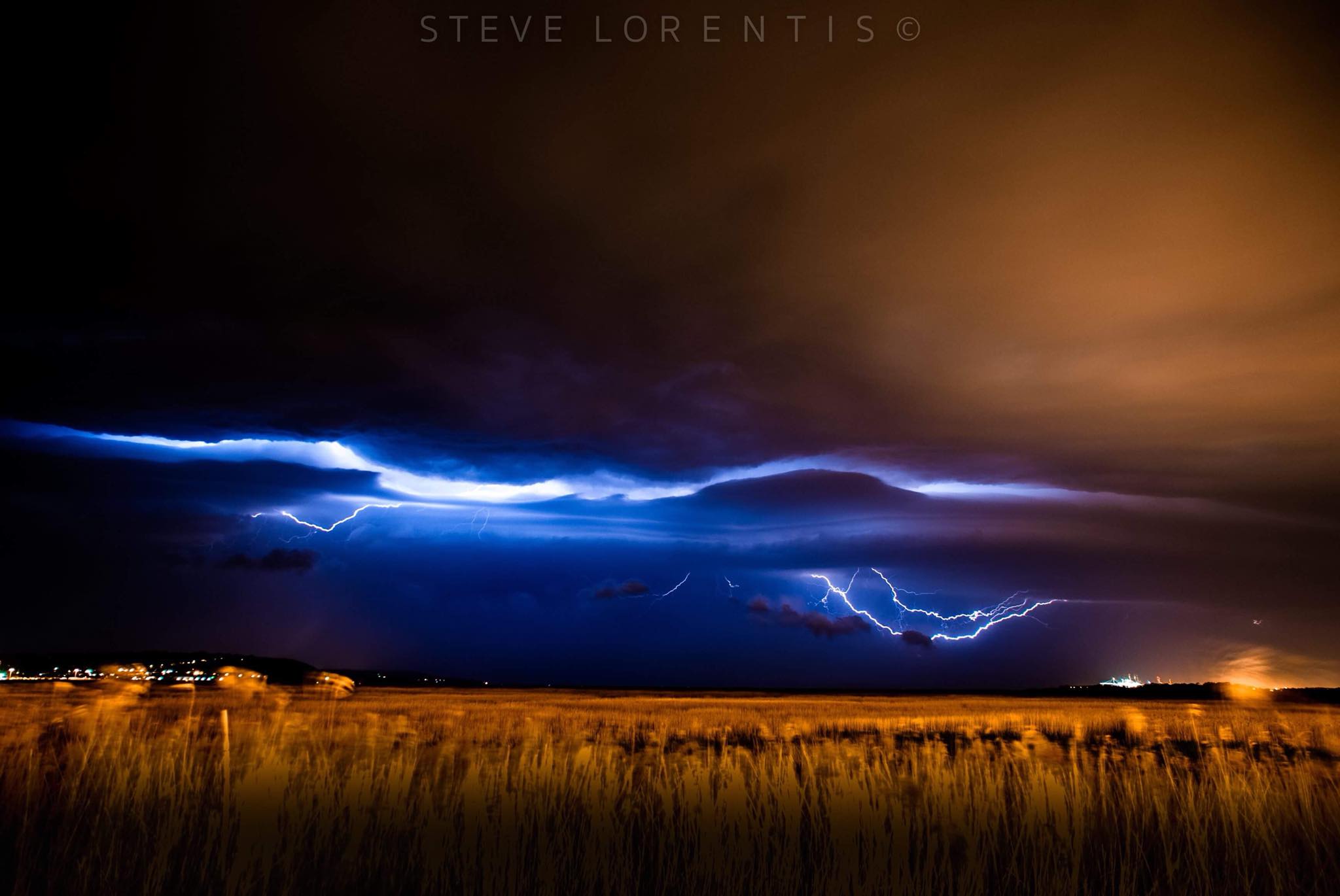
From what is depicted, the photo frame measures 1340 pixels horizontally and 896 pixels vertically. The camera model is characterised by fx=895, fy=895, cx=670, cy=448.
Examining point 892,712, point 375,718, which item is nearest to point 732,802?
point 375,718

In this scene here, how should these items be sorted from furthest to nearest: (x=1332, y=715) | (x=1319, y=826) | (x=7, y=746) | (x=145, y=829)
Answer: (x=1332, y=715) < (x=7, y=746) < (x=1319, y=826) < (x=145, y=829)

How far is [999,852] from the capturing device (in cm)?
753

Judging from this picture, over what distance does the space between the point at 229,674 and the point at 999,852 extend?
8036 millimetres

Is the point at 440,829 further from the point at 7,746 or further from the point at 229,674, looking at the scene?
the point at 7,746

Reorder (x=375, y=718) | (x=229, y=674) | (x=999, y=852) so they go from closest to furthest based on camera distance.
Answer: (x=999, y=852)
(x=229, y=674)
(x=375, y=718)

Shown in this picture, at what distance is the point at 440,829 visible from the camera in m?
8.11

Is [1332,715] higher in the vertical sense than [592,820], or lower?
lower

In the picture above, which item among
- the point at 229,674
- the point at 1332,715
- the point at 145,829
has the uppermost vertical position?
the point at 229,674

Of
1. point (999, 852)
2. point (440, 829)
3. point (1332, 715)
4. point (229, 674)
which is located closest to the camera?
point (999, 852)

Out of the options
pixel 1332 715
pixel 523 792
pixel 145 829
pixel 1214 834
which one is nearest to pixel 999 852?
pixel 1214 834

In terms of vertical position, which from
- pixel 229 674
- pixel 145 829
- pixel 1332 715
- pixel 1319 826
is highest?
pixel 229 674

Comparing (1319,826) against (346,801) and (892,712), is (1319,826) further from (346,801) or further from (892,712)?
(892,712)

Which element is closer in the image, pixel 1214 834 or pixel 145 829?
pixel 145 829

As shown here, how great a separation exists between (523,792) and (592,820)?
4.76ft
